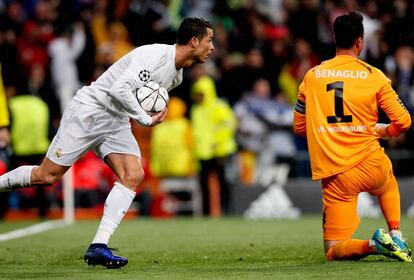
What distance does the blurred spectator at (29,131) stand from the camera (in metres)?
17.8

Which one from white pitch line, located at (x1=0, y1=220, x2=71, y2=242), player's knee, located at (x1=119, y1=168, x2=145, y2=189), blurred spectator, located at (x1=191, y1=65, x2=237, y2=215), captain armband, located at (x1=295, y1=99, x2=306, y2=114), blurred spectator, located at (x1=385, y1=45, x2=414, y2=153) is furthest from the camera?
blurred spectator, located at (x1=385, y1=45, x2=414, y2=153)

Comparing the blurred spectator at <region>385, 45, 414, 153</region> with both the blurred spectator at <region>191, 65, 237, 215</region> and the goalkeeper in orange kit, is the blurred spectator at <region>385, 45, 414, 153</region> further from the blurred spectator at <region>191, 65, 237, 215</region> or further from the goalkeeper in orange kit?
the goalkeeper in orange kit

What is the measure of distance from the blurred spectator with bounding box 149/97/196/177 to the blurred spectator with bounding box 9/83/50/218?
1.99m

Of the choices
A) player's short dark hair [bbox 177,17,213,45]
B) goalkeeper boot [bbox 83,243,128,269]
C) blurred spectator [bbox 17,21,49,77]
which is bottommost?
goalkeeper boot [bbox 83,243,128,269]

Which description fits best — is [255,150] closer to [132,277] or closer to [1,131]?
[1,131]

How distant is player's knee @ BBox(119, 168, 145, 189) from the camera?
9.12m

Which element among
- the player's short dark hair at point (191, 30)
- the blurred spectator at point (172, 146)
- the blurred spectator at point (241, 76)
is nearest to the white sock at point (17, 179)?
the player's short dark hair at point (191, 30)

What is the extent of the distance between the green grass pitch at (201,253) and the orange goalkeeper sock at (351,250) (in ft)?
0.23

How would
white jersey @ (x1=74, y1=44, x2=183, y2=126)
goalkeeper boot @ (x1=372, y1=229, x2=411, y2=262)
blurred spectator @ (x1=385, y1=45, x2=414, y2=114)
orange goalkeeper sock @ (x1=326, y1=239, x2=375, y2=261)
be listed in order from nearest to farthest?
goalkeeper boot @ (x1=372, y1=229, x2=411, y2=262), orange goalkeeper sock @ (x1=326, y1=239, x2=375, y2=261), white jersey @ (x1=74, y1=44, x2=183, y2=126), blurred spectator @ (x1=385, y1=45, x2=414, y2=114)

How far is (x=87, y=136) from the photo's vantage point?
A: 30.5ft

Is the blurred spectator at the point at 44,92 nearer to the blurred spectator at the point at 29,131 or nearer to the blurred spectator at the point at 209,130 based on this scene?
the blurred spectator at the point at 29,131

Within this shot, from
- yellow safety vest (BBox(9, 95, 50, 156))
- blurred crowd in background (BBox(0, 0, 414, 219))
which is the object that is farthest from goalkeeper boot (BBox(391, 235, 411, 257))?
yellow safety vest (BBox(9, 95, 50, 156))

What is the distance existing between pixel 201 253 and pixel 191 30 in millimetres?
2339

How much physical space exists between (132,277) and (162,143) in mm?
10706
